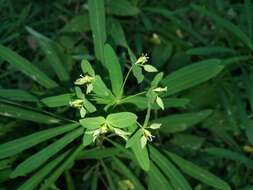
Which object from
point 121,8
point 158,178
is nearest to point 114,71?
point 158,178

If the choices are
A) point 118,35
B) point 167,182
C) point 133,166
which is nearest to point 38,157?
point 167,182

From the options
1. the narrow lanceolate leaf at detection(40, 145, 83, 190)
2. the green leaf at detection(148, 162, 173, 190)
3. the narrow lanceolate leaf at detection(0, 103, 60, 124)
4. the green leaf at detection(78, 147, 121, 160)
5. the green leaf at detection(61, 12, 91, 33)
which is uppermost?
the green leaf at detection(61, 12, 91, 33)

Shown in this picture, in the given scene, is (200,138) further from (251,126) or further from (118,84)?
(118,84)

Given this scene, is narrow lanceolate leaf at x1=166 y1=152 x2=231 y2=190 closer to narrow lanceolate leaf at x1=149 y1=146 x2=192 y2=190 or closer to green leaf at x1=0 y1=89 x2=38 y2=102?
narrow lanceolate leaf at x1=149 y1=146 x2=192 y2=190

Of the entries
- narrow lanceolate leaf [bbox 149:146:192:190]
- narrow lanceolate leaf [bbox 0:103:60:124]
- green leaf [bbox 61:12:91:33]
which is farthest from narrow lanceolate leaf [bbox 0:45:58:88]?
green leaf [bbox 61:12:91:33]

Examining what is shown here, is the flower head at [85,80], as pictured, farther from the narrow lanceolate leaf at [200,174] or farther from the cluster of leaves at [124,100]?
the narrow lanceolate leaf at [200,174]

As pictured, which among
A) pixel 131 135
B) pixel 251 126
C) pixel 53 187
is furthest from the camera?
pixel 251 126
